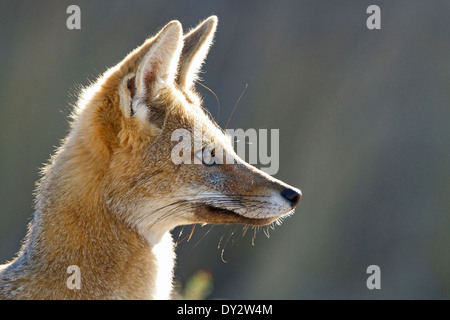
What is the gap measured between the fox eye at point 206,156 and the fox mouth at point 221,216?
0.91 feet

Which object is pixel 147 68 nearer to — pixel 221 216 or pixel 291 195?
pixel 221 216

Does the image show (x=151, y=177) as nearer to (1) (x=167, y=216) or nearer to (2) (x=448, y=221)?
(1) (x=167, y=216)

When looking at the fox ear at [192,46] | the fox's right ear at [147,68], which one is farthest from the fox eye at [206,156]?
the fox ear at [192,46]

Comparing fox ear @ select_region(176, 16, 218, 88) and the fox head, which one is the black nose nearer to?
the fox head

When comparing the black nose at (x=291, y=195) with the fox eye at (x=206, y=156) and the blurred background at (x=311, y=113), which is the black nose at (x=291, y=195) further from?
the blurred background at (x=311, y=113)

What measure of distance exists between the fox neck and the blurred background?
241 inches

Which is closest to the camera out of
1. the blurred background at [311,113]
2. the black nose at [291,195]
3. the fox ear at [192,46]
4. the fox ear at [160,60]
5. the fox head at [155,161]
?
the fox ear at [160,60]

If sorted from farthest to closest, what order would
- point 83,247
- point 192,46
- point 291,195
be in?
1. point 192,46
2. point 291,195
3. point 83,247

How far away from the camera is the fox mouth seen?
143 inches

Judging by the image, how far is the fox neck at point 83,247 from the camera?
337cm

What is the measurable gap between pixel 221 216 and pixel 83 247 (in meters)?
0.89

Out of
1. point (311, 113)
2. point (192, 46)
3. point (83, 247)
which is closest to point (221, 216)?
point (83, 247)

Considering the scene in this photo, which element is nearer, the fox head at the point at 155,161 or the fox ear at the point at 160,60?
the fox ear at the point at 160,60

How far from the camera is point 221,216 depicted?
12.1 ft
